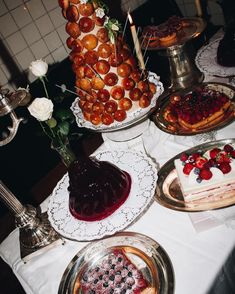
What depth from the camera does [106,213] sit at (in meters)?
1.07

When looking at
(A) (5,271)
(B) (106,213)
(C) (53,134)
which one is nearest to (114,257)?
(B) (106,213)

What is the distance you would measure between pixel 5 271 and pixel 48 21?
238 centimetres

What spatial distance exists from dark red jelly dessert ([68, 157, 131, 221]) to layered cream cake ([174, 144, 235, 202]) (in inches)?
9.1

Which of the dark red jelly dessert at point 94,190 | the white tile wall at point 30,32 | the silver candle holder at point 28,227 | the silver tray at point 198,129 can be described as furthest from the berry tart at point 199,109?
the white tile wall at point 30,32

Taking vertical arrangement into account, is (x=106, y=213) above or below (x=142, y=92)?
below

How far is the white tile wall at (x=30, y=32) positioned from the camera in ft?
8.57

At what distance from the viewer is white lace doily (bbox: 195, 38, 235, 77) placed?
1521 millimetres

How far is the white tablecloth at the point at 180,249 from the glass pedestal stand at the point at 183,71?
499 millimetres

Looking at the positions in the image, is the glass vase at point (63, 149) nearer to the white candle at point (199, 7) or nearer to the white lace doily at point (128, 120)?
the white lace doily at point (128, 120)

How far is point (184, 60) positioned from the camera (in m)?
1.66

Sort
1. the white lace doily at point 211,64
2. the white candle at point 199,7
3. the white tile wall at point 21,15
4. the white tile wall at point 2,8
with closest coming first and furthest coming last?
1. the white lace doily at point 211,64
2. the white candle at point 199,7
3. the white tile wall at point 2,8
4. the white tile wall at point 21,15

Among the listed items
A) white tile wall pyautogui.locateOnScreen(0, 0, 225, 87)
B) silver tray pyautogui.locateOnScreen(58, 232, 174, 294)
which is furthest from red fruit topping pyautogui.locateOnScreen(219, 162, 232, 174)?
white tile wall pyautogui.locateOnScreen(0, 0, 225, 87)

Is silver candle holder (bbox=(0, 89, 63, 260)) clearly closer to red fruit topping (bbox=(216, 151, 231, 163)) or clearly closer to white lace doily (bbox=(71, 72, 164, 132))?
white lace doily (bbox=(71, 72, 164, 132))

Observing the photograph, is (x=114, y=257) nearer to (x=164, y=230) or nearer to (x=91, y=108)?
(x=164, y=230)
